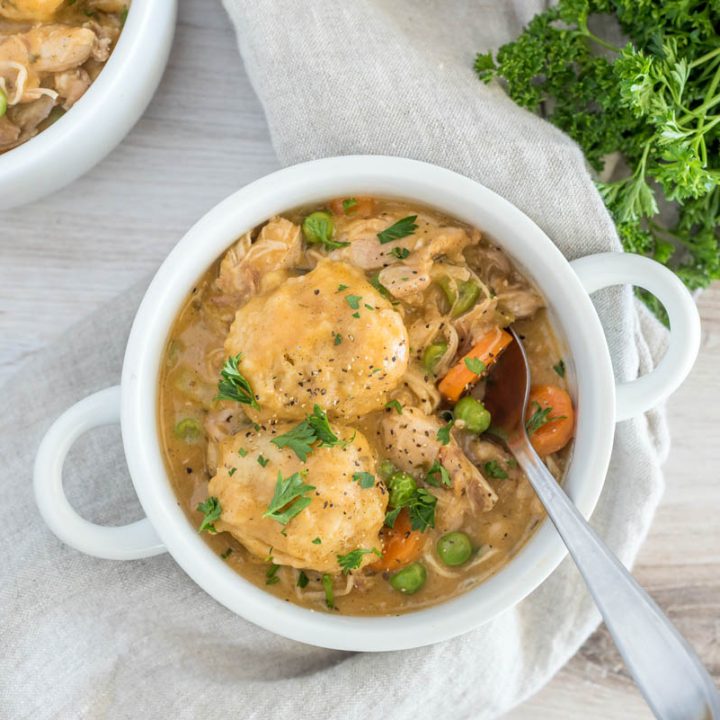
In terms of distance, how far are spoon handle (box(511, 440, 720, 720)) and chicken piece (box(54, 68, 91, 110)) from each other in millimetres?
2254

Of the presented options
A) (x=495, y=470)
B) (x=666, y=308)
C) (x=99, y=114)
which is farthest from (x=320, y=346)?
(x=99, y=114)

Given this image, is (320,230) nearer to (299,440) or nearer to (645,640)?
(299,440)

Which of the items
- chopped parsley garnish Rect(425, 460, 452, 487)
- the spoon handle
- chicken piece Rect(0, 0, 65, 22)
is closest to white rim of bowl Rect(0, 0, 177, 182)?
chicken piece Rect(0, 0, 65, 22)

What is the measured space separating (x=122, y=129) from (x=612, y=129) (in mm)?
1802

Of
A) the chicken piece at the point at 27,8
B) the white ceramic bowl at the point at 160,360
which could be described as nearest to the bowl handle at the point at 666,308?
the white ceramic bowl at the point at 160,360

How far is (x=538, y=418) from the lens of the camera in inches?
119

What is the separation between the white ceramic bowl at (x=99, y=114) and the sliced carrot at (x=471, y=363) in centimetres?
151

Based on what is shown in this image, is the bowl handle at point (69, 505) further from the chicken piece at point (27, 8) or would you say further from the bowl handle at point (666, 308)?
the bowl handle at point (666, 308)

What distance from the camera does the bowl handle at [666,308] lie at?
9.66 ft

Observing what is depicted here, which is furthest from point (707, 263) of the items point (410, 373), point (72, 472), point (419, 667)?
point (72, 472)

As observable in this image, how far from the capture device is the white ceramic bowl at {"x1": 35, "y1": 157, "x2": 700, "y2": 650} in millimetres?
2922

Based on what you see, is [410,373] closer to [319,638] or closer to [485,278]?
[485,278]

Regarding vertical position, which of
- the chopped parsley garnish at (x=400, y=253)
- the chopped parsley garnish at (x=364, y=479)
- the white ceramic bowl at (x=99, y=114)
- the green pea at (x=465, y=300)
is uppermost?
the white ceramic bowl at (x=99, y=114)

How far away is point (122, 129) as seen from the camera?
3488mm
